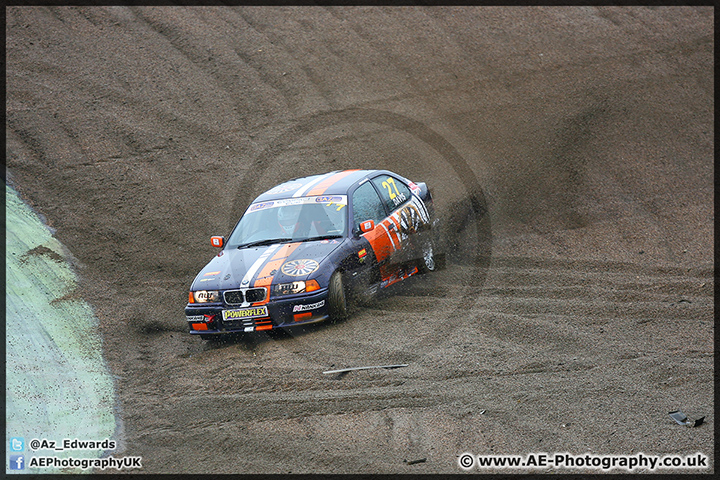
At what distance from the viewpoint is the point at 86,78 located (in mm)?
15172

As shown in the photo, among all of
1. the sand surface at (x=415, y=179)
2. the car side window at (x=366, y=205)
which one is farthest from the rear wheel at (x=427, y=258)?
the car side window at (x=366, y=205)

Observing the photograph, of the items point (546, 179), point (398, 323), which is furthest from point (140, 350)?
point (546, 179)

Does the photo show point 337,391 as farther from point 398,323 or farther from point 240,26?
point 240,26

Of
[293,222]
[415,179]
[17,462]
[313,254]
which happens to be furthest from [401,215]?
[17,462]

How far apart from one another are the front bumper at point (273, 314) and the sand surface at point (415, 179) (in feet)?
0.72

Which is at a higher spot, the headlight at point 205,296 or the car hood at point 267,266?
the car hood at point 267,266

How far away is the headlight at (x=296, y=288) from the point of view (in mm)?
7223

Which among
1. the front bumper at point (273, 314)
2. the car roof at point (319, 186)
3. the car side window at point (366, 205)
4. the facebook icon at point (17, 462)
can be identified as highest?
the car roof at point (319, 186)

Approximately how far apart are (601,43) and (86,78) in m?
12.8

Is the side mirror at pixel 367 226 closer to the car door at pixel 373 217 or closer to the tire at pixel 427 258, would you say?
the car door at pixel 373 217

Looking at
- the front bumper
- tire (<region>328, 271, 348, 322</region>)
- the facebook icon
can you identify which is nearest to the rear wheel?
tire (<region>328, 271, 348, 322</region>)

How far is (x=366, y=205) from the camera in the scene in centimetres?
863

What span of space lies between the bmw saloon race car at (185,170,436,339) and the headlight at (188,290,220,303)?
1cm

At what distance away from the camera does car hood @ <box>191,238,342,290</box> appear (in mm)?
7340
